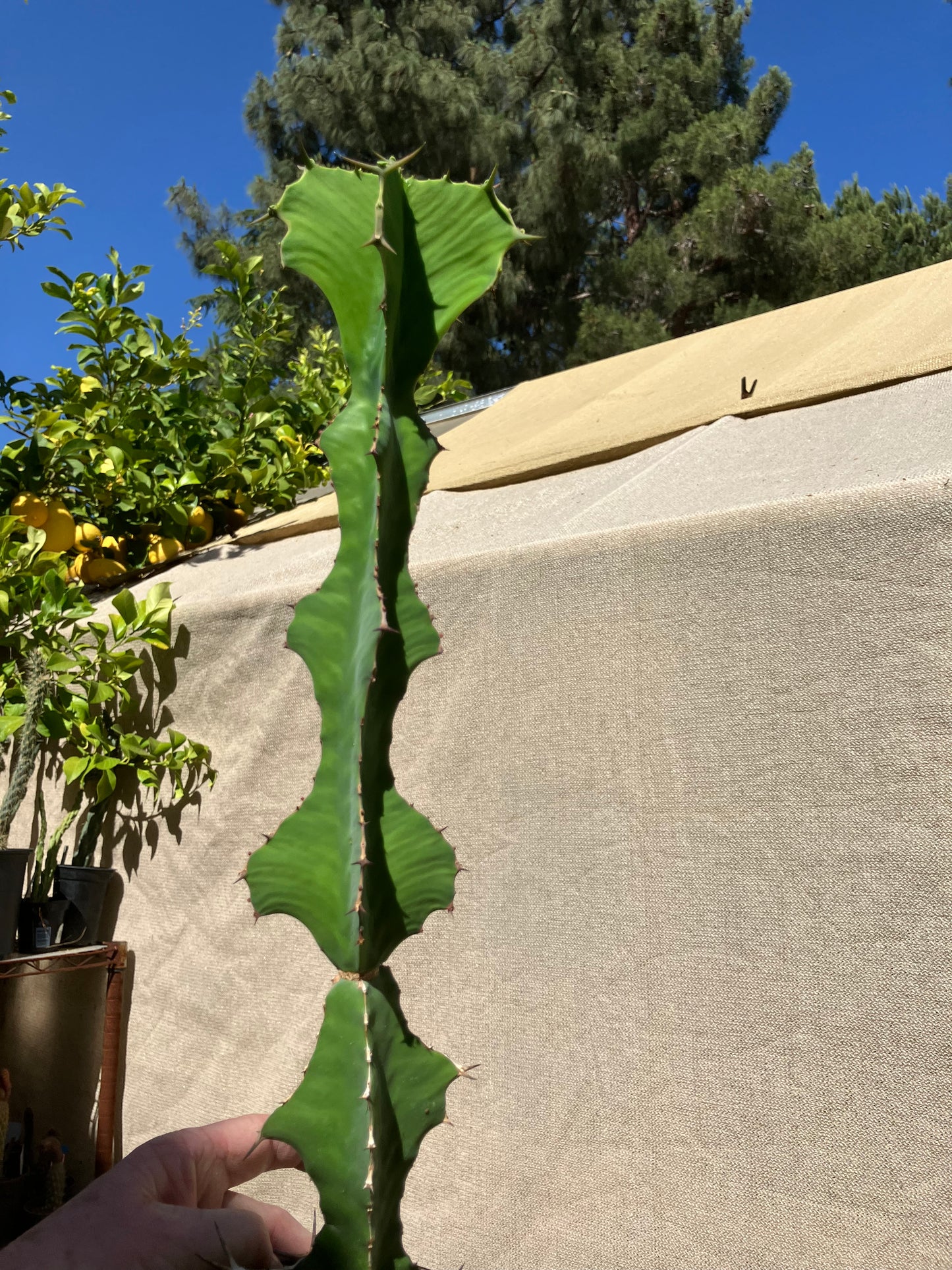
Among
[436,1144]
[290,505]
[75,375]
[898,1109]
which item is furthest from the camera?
[290,505]

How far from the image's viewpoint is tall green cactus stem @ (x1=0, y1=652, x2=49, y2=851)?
1.68 meters

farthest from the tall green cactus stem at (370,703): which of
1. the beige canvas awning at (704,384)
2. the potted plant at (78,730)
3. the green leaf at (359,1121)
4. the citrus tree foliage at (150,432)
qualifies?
the citrus tree foliage at (150,432)

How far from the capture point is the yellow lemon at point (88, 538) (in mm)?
2236

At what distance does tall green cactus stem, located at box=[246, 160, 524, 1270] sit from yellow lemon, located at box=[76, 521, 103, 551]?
159 centimetres

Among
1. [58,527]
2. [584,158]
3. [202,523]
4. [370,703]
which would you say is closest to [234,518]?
[202,523]

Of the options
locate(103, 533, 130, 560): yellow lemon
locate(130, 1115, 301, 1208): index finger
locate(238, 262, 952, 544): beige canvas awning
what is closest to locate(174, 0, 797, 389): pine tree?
locate(238, 262, 952, 544): beige canvas awning

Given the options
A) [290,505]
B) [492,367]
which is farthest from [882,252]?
[290,505]

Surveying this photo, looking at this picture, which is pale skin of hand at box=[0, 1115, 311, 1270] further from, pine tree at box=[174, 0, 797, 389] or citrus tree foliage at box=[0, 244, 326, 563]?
pine tree at box=[174, 0, 797, 389]

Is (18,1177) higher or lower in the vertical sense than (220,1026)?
Result: lower

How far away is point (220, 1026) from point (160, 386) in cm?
150

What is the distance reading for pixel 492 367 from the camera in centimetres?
821

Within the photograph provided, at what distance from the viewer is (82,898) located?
176cm

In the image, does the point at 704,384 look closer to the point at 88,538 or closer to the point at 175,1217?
the point at 88,538

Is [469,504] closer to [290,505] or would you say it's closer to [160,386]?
[290,505]
